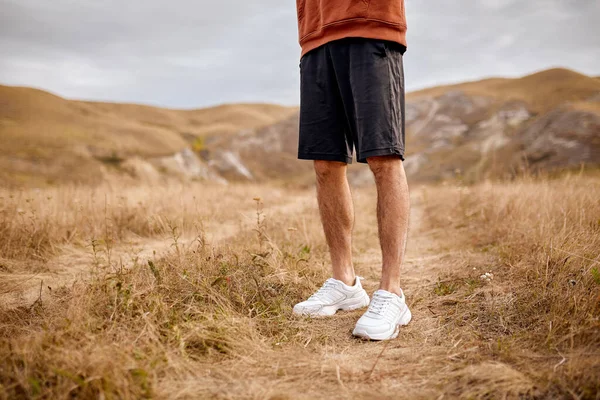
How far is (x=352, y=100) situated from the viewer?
216cm

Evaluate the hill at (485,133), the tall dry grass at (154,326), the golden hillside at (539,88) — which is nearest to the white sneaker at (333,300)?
the tall dry grass at (154,326)

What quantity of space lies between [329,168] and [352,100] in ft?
1.37

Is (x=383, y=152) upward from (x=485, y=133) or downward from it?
downward

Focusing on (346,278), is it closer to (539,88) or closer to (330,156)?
(330,156)

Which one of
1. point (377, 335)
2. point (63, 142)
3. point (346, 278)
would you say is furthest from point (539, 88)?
point (377, 335)

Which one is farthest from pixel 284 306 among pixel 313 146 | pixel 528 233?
pixel 528 233

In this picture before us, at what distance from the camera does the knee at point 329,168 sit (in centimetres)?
229

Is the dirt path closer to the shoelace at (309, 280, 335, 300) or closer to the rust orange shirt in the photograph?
the shoelace at (309, 280, 335, 300)

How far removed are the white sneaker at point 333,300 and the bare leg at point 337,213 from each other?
75 mm

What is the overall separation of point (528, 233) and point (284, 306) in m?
2.05

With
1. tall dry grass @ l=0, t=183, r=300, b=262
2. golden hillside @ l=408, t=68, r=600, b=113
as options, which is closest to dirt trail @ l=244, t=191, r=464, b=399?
tall dry grass @ l=0, t=183, r=300, b=262

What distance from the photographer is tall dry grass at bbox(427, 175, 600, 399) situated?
134 centimetres

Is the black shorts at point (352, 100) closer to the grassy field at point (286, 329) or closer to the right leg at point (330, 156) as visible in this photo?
the right leg at point (330, 156)

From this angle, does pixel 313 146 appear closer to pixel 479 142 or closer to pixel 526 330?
pixel 526 330
